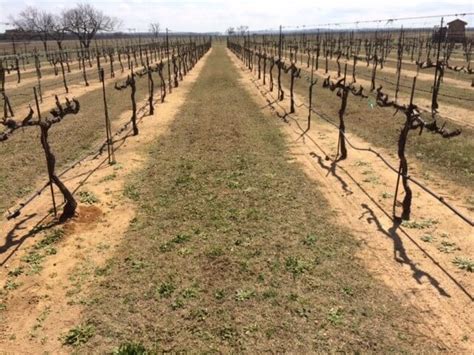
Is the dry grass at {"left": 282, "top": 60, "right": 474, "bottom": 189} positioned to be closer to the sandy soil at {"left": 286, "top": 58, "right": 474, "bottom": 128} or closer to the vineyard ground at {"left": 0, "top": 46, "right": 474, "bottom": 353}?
the sandy soil at {"left": 286, "top": 58, "right": 474, "bottom": 128}

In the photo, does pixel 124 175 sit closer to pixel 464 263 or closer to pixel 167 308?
pixel 167 308

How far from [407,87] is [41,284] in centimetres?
3251

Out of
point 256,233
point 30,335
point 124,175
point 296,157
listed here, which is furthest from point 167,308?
point 296,157

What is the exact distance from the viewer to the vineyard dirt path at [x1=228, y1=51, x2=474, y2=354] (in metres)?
8.00

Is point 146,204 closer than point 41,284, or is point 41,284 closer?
point 41,284

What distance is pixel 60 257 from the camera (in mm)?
10242

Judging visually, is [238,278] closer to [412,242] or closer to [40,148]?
[412,242]

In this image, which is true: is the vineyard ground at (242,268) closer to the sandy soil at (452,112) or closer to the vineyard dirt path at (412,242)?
the vineyard dirt path at (412,242)

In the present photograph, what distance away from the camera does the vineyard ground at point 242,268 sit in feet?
25.2

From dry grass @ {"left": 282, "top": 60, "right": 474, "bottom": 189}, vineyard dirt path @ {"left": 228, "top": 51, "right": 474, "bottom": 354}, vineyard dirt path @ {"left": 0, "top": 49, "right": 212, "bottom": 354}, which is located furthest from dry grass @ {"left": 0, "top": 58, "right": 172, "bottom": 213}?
dry grass @ {"left": 282, "top": 60, "right": 474, "bottom": 189}

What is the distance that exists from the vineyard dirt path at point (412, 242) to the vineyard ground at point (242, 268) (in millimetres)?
39

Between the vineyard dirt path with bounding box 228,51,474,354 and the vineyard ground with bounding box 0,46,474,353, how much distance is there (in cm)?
4

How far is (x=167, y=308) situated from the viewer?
27.5 ft

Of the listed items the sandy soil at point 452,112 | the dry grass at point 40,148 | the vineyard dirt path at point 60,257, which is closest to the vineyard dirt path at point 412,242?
the vineyard dirt path at point 60,257
